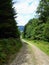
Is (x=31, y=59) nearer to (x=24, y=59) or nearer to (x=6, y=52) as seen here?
(x=24, y=59)

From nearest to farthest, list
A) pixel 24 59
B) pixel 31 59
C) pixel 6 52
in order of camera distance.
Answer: pixel 31 59 < pixel 24 59 < pixel 6 52

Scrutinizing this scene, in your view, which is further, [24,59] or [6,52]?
→ [6,52]

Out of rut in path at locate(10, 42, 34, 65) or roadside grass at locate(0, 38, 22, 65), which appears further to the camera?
roadside grass at locate(0, 38, 22, 65)

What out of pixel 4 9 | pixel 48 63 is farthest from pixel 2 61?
pixel 4 9

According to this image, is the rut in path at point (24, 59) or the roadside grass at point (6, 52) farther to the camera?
the roadside grass at point (6, 52)

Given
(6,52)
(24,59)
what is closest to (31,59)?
(24,59)

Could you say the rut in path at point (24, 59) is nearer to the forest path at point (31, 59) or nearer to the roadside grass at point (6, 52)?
the forest path at point (31, 59)

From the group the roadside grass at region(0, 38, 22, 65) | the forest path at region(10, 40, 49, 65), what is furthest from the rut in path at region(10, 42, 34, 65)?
the roadside grass at region(0, 38, 22, 65)

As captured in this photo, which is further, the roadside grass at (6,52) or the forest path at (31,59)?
the roadside grass at (6,52)

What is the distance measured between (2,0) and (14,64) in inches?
451

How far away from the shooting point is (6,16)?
2797 centimetres

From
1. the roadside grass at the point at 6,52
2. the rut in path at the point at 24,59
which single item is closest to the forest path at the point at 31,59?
the rut in path at the point at 24,59

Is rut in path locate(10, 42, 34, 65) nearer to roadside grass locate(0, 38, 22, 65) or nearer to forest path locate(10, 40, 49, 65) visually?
forest path locate(10, 40, 49, 65)

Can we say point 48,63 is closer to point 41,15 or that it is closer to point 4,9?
point 4,9
